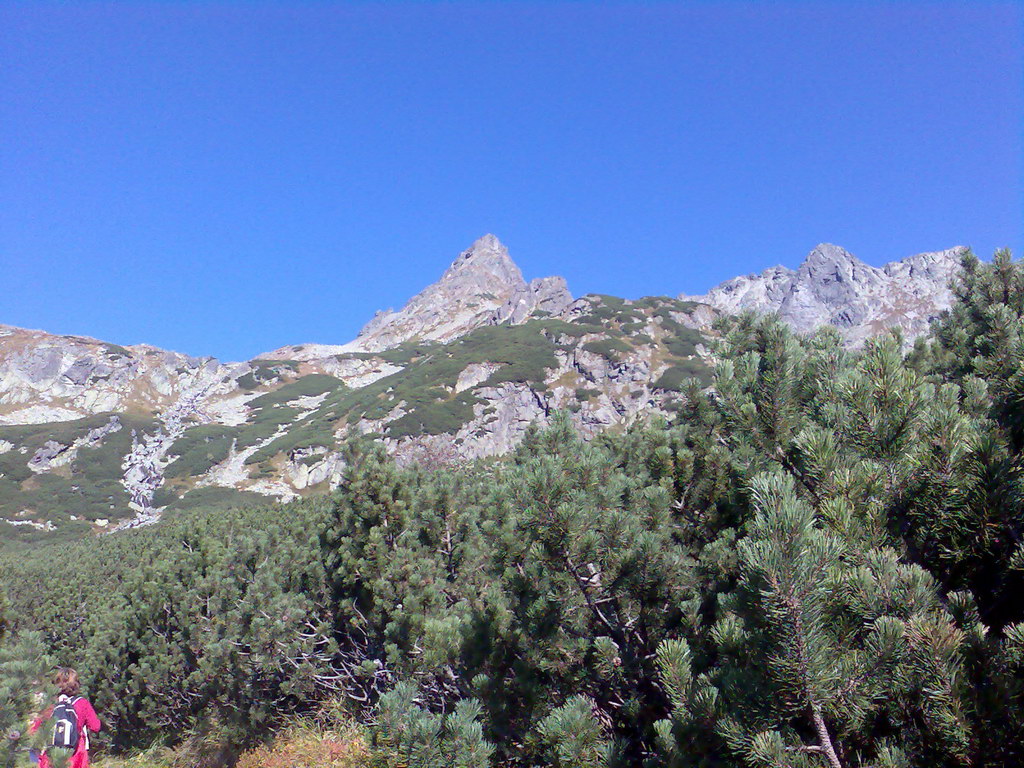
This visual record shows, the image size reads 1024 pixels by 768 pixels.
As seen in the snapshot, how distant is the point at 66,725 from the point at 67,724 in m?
0.03

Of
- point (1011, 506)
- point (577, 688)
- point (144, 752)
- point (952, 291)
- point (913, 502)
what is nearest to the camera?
point (1011, 506)

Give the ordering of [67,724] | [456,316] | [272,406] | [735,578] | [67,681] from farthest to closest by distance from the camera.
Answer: [456,316], [272,406], [67,681], [67,724], [735,578]

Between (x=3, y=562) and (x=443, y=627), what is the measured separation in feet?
101

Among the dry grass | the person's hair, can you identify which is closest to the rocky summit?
the dry grass

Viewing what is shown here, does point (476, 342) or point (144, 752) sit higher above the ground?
point (476, 342)

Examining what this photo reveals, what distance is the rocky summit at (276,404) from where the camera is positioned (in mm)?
64438

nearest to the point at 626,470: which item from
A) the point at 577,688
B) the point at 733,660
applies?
the point at 577,688

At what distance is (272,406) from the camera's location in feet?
352

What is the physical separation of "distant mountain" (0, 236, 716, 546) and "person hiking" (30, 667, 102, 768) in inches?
1043

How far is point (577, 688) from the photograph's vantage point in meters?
3.90

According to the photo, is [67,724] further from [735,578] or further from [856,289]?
[856,289]

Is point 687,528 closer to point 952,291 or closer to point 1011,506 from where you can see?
point 1011,506

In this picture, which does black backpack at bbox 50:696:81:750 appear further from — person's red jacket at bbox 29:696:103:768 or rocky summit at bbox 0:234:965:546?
rocky summit at bbox 0:234:965:546

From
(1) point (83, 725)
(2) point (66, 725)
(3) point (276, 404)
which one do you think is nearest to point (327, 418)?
(3) point (276, 404)
